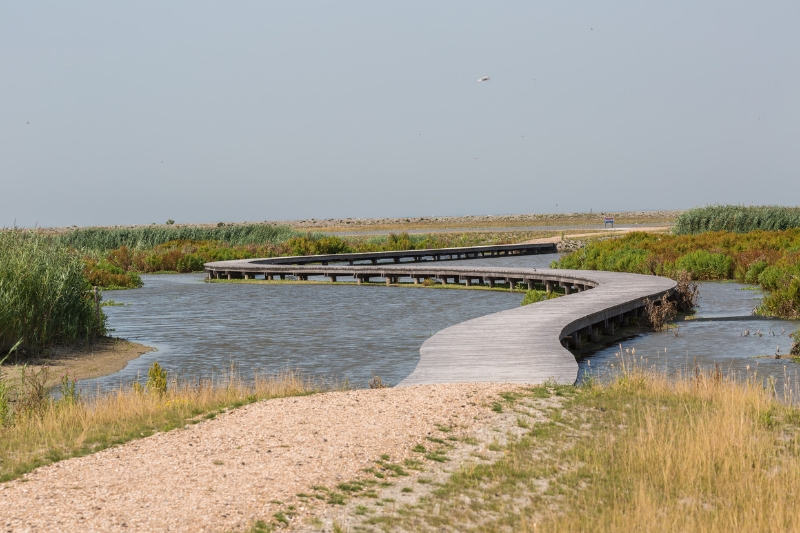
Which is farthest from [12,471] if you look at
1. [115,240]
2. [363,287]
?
[115,240]

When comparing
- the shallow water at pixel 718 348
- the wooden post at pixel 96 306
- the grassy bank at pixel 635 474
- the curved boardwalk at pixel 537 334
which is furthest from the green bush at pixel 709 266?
the grassy bank at pixel 635 474

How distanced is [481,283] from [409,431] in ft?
83.6

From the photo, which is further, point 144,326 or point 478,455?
point 144,326

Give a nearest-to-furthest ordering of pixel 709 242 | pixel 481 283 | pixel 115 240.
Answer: pixel 481 283 < pixel 709 242 < pixel 115 240

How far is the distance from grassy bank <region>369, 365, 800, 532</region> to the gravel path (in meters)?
0.87

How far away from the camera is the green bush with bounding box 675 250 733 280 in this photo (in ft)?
102

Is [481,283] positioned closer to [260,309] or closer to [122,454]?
[260,309]

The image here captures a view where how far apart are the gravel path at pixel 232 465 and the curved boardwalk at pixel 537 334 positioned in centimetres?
187

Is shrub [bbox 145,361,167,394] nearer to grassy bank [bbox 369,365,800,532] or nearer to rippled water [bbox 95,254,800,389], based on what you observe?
rippled water [bbox 95,254,800,389]

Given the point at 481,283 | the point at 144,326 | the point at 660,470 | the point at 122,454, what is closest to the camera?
the point at 660,470

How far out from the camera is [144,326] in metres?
22.5

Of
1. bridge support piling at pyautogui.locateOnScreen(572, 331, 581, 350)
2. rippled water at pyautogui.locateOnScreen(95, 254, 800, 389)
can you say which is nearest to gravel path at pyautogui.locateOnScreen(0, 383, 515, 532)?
rippled water at pyautogui.locateOnScreen(95, 254, 800, 389)

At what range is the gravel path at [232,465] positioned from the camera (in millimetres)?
6233

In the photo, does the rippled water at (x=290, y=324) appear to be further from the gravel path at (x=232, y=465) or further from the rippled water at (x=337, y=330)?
the gravel path at (x=232, y=465)
